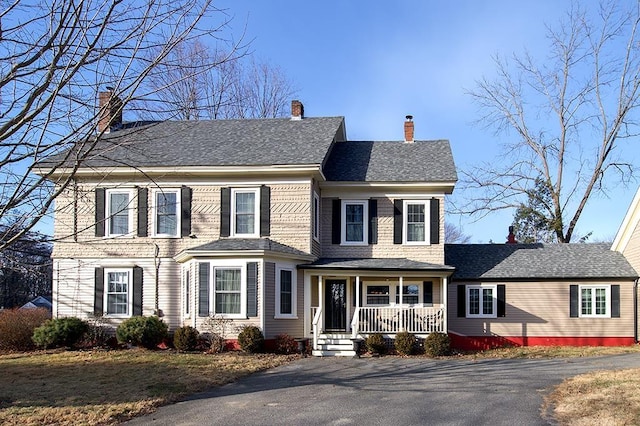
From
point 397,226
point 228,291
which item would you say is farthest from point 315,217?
point 228,291

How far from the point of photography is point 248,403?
1233 cm

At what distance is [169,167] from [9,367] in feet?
25.8

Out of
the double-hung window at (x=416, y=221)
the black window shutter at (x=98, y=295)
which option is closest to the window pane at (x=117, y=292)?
the black window shutter at (x=98, y=295)

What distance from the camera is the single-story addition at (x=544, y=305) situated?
24438 mm

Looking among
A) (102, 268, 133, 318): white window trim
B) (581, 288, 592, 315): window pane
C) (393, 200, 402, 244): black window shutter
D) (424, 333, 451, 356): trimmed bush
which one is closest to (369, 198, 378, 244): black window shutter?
(393, 200, 402, 244): black window shutter

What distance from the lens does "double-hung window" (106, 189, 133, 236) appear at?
920 inches

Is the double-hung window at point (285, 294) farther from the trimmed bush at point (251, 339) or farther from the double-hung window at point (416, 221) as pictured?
the double-hung window at point (416, 221)

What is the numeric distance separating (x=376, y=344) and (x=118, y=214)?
9.32 meters

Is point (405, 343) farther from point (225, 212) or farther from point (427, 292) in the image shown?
point (225, 212)

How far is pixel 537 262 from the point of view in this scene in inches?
1012

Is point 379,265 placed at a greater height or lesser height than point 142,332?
greater

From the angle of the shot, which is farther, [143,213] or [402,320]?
[143,213]

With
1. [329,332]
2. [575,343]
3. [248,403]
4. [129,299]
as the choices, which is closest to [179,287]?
[129,299]

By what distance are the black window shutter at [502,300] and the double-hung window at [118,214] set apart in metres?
12.8
